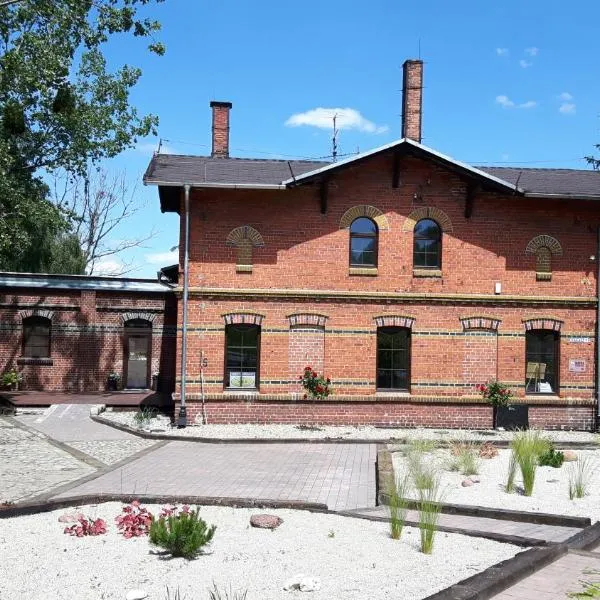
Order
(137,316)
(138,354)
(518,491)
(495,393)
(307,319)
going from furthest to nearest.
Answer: (138,354) → (137,316) → (495,393) → (307,319) → (518,491)

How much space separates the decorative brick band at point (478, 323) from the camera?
18.3 meters

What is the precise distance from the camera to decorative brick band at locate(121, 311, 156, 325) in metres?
23.6

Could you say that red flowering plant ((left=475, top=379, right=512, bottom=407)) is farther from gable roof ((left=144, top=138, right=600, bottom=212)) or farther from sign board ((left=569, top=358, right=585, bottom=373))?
gable roof ((left=144, top=138, right=600, bottom=212))

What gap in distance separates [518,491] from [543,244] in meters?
10.3

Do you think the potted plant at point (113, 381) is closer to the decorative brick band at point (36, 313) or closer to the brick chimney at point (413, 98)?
the decorative brick band at point (36, 313)

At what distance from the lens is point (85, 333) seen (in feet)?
76.5

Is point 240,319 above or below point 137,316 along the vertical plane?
below

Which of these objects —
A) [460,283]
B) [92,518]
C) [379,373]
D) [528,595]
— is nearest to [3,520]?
[92,518]

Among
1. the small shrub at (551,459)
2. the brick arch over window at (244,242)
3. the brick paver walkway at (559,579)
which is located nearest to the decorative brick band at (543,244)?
the brick arch over window at (244,242)

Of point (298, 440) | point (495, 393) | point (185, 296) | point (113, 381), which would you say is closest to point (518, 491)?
point (298, 440)

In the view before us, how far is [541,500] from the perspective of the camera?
363 inches

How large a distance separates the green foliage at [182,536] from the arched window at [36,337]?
59.9 feet

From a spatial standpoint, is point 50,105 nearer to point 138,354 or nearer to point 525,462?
point 138,354

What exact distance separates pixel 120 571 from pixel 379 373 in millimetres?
12957
